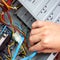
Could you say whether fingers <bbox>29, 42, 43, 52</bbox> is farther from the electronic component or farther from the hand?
the electronic component

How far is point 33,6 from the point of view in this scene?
3.33ft

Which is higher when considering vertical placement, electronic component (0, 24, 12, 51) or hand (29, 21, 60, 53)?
electronic component (0, 24, 12, 51)

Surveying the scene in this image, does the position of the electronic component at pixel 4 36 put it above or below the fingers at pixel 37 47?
above

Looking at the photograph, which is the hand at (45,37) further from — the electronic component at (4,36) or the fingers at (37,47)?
the electronic component at (4,36)

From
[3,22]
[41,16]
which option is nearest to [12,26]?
[3,22]

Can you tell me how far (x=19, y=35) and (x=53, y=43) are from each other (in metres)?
0.19

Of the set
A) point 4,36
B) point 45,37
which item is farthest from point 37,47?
point 4,36

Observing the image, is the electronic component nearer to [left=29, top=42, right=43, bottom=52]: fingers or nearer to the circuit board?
the circuit board

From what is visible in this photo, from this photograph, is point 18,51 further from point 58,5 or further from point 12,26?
point 58,5

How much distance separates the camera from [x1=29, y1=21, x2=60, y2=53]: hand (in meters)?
0.93

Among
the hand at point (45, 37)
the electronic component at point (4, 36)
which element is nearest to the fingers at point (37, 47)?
the hand at point (45, 37)

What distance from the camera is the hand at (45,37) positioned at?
925mm

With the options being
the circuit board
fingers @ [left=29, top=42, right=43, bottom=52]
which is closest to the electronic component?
the circuit board

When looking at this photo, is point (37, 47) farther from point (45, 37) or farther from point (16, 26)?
point (16, 26)
